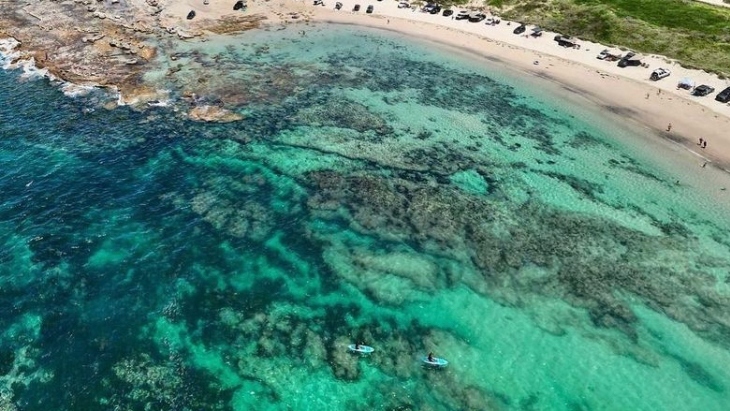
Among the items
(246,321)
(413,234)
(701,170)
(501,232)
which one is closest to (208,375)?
(246,321)

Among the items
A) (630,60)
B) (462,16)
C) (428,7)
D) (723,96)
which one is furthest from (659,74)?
(428,7)

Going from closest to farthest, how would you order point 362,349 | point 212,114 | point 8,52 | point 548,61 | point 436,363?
point 436,363
point 362,349
point 212,114
point 8,52
point 548,61

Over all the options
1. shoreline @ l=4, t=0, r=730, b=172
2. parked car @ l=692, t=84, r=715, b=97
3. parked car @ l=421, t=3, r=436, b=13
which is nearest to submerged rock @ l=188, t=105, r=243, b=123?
shoreline @ l=4, t=0, r=730, b=172

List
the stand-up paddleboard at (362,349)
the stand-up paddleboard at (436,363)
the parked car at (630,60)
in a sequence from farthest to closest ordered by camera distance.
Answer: the parked car at (630,60), the stand-up paddleboard at (362,349), the stand-up paddleboard at (436,363)

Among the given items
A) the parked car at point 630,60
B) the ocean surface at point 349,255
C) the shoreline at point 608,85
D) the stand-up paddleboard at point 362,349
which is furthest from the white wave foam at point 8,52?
the parked car at point 630,60

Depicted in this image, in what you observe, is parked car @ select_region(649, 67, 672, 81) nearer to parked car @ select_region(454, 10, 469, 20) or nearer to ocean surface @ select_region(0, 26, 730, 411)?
ocean surface @ select_region(0, 26, 730, 411)

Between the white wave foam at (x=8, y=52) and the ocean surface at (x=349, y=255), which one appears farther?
the white wave foam at (x=8, y=52)

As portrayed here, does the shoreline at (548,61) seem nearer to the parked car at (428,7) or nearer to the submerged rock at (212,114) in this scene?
the submerged rock at (212,114)

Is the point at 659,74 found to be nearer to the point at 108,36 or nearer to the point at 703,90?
the point at 703,90
